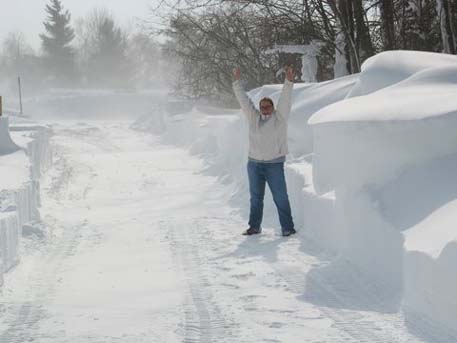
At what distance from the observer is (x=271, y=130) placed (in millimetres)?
7098

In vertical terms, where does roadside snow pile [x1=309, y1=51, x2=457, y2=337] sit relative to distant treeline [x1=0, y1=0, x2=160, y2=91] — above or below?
below

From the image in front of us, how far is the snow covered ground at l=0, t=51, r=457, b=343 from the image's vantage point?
4.20 meters

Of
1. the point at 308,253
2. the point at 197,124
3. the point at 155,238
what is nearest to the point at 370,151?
the point at 308,253

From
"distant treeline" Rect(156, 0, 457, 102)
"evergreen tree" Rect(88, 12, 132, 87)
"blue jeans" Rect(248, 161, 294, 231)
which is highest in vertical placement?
"evergreen tree" Rect(88, 12, 132, 87)

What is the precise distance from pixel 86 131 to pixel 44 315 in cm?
2781

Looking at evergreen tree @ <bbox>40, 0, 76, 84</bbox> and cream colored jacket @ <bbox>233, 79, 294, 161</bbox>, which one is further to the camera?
evergreen tree @ <bbox>40, 0, 76, 84</bbox>

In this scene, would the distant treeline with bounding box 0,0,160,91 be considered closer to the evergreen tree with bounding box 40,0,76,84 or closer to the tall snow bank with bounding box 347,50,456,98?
the evergreen tree with bounding box 40,0,76,84

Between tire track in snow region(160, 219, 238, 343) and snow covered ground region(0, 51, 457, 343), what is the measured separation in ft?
0.05

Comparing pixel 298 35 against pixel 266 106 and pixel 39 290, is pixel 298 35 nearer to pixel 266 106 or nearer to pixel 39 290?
pixel 266 106

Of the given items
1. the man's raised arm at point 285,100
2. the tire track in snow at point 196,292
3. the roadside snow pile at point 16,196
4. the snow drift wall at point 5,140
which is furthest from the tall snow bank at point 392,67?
the snow drift wall at point 5,140

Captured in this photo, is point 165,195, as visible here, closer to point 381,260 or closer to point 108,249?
point 108,249

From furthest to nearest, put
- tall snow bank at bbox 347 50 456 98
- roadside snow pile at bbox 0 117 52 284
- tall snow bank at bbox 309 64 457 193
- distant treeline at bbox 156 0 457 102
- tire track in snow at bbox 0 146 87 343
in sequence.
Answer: distant treeline at bbox 156 0 457 102 → tall snow bank at bbox 347 50 456 98 → roadside snow pile at bbox 0 117 52 284 → tall snow bank at bbox 309 64 457 193 → tire track in snow at bbox 0 146 87 343

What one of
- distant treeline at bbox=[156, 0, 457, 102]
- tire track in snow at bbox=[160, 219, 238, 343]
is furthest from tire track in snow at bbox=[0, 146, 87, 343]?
distant treeline at bbox=[156, 0, 457, 102]

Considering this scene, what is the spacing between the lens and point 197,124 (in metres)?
23.4
